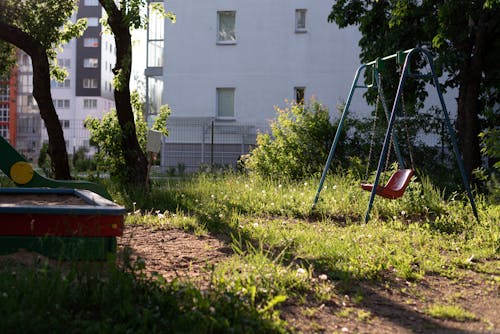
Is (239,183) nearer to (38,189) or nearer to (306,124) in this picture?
(306,124)

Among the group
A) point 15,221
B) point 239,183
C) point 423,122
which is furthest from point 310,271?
point 423,122

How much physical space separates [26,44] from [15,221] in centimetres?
701

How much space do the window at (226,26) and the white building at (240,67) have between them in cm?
4

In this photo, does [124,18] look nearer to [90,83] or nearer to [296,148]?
[296,148]

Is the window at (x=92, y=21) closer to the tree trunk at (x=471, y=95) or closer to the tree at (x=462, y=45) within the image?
the tree at (x=462, y=45)

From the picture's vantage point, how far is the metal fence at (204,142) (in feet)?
81.8

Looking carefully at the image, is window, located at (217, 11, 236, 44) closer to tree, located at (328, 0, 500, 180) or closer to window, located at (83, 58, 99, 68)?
tree, located at (328, 0, 500, 180)

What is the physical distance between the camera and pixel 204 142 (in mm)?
25234

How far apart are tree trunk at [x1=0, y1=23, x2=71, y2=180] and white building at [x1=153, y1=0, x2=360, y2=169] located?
13.4m

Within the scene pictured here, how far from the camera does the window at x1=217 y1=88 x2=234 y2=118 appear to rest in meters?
25.5

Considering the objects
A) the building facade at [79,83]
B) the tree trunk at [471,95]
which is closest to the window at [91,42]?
the building facade at [79,83]

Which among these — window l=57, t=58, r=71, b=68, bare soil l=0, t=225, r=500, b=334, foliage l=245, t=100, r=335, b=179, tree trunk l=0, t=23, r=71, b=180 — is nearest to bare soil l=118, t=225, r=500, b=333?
bare soil l=0, t=225, r=500, b=334

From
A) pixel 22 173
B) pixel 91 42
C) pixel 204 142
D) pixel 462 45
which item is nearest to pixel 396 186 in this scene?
pixel 22 173

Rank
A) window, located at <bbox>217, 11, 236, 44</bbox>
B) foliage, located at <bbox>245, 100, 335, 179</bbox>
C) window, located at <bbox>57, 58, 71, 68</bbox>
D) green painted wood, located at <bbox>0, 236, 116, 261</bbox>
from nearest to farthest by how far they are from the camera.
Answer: green painted wood, located at <bbox>0, 236, 116, 261</bbox>, foliage, located at <bbox>245, 100, 335, 179</bbox>, window, located at <bbox>217, 11, 236, 44</bbox>, window, located at <bbox>57, 58, 71, 68</bbox>
